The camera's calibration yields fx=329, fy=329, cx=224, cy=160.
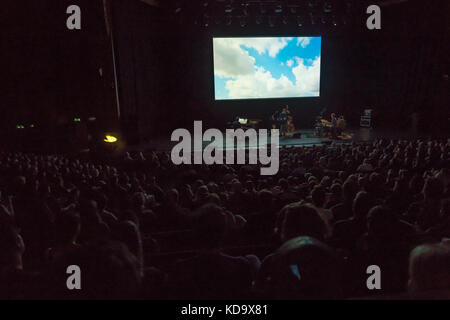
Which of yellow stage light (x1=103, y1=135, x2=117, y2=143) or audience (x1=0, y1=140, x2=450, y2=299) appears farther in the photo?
yellow stage light (x1=103, y1=135, x2=117, y2=143)

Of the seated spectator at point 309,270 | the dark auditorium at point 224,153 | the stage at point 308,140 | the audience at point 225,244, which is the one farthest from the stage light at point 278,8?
the seated spectator at point 309,270

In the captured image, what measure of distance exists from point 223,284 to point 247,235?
2.03m

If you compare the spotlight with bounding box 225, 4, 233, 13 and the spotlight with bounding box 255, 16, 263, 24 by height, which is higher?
the spotlight with bounding box 225, 4, 233, 13

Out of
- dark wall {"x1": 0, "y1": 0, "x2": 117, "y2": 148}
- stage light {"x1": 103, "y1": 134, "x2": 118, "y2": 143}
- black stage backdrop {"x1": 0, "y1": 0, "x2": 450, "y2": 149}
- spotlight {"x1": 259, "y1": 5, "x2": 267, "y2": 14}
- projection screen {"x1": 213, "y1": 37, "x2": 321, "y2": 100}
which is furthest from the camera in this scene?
projection screen {"x1": 213, "y1": 37, "x2": 321, "y2": 100}

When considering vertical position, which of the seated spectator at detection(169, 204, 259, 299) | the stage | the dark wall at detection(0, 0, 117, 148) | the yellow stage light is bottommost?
the stage

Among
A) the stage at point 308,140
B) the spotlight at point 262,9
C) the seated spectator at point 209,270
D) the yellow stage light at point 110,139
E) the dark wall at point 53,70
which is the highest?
the spotlight at point 262,9

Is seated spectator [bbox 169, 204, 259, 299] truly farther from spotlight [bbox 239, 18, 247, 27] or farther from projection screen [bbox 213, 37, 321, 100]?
projection screen [bbox 213, 37, 321, 100]

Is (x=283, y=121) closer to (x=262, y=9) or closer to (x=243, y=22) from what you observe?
(x=243, y=22)

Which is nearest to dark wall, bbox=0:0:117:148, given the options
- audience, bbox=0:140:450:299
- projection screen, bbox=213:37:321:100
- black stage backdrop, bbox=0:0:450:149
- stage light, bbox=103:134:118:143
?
black stage backdrop, bbox=0:0:450:149

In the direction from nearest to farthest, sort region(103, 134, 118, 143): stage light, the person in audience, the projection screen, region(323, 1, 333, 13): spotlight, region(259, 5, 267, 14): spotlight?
the person in audience < region(323, 1, 333, 13): spotlight < region(259, 5, 267, 14): spotlight < region(103, 134, 118, 143): stage light < the projection screen

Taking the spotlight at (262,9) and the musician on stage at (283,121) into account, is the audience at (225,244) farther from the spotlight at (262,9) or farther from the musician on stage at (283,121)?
the musician on stage at (283,121)
